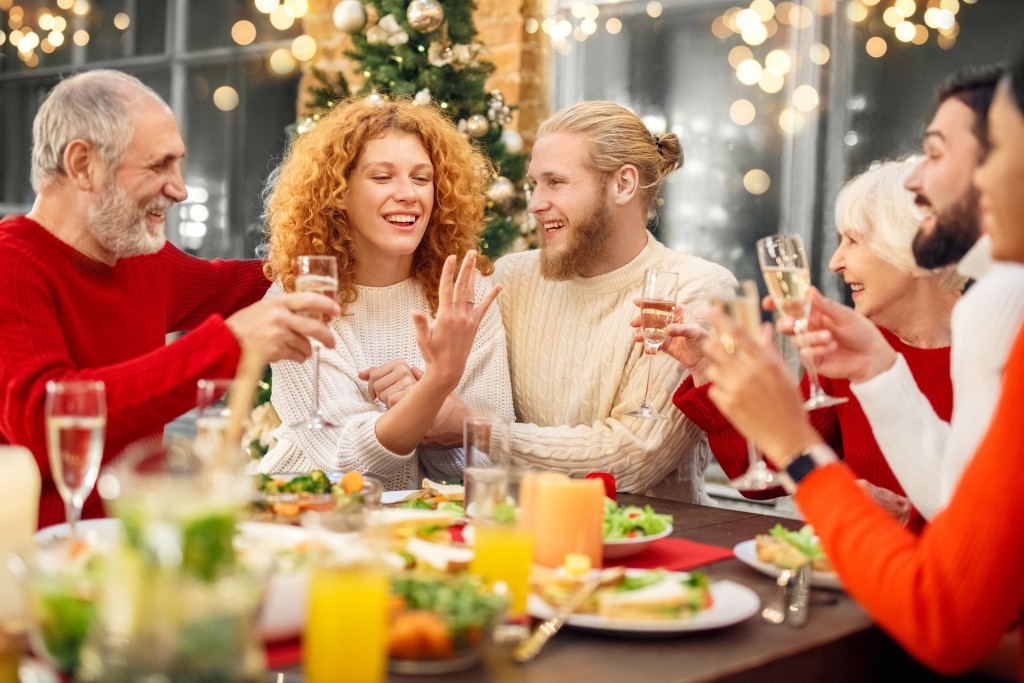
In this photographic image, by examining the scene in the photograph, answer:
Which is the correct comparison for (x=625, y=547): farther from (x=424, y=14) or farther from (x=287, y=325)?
(x=424, y=14)

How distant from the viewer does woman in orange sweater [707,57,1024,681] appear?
133cm

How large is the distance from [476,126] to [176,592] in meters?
3.46

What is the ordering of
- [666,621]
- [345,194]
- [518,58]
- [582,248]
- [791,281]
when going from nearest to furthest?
1. [666,621]
2. [791,281]
3. [345,194]
4. [582,248]
5. [518,58]

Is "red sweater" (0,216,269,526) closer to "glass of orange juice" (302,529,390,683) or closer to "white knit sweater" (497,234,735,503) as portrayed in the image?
"white knit sweater" (497,234,735,503)

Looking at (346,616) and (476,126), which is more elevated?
(476,126)

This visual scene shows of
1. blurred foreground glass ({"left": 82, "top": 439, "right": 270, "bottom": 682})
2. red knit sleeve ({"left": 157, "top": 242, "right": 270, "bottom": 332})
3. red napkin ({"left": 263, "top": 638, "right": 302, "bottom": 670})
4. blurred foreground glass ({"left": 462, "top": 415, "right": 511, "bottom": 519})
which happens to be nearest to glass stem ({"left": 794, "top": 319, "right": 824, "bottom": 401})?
blurred foreground glass ({"left": 462, "top": 415, "right": 511, "bottom": 519})

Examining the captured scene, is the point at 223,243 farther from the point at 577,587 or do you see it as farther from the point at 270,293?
the point at 577,587

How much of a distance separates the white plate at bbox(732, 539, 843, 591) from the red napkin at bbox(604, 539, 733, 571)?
0.18 ft

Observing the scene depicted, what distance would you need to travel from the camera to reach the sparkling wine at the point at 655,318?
96.9 inches

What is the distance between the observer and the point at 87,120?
8.07ft

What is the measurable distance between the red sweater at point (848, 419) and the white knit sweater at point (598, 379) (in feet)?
0.64

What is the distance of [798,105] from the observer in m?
4.69

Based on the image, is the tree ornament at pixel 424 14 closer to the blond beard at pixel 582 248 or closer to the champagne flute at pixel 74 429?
the blond beard at pixel 582 248

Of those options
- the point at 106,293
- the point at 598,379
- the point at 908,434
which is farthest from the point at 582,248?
the point at 908,434
